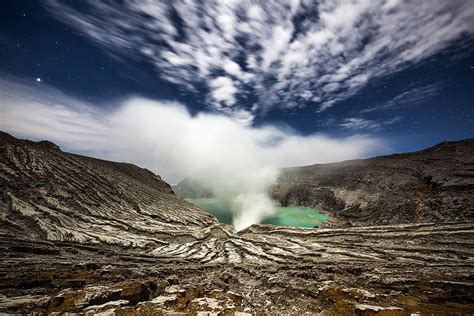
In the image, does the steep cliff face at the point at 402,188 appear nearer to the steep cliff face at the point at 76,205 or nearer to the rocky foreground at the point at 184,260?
the rocky foreground at the point at 184,260

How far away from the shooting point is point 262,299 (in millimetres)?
9547

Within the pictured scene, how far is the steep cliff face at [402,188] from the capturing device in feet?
104

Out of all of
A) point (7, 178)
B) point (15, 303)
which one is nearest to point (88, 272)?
point (15, 303)

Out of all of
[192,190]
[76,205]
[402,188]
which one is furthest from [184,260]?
[192,190]

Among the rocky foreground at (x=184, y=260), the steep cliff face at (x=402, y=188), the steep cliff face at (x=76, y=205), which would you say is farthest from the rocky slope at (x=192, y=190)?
the rocky foreground at (x=184, y=260)

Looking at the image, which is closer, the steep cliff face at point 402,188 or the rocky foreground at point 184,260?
the rocky foreground at point 184,260

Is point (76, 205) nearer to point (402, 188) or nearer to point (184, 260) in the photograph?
point (184, 260)

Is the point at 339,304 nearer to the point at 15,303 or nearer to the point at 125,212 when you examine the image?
the point at 15,303

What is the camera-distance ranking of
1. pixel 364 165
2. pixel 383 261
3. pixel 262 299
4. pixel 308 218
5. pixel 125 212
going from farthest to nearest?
pixel 364 165 < pixel 308 218 < pixel 125 212 < pixel 383 261 < pixel 262 299

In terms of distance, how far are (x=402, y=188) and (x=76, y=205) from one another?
203ft

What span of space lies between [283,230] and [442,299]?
20.5m

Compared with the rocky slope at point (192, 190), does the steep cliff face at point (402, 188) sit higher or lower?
higher

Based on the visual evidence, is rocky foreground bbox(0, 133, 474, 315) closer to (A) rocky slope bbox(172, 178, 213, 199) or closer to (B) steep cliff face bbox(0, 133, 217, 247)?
(B) steep cliff face bbox(0, 133, 217, 247)

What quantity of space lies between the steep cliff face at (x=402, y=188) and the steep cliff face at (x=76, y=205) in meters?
35.1
